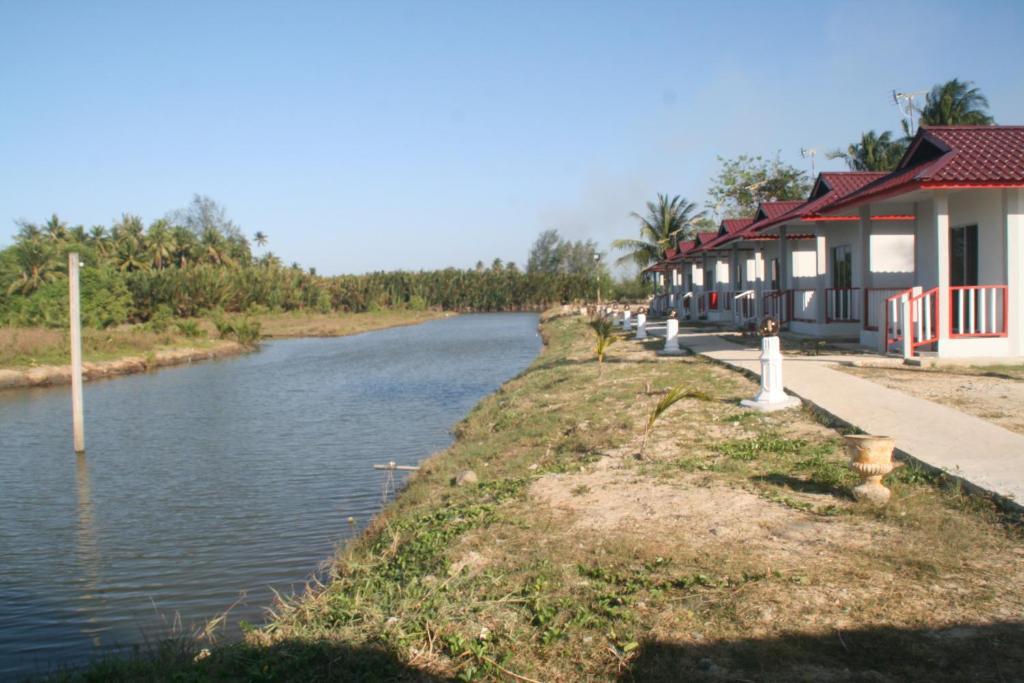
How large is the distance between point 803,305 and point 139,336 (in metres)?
32.0

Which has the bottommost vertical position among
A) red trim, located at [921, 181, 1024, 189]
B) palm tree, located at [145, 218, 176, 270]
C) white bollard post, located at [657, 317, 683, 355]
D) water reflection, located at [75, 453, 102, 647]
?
water reflection, located at [75, 453, 102, 647]

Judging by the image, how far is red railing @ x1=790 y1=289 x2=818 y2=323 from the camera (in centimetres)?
2314

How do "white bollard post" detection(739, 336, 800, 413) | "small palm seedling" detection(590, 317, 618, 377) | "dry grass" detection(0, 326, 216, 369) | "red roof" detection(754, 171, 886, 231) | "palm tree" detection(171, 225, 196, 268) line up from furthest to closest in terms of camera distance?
"palm tree" detection(171, 225, 196, 268) < "dry grass" detection(0, 326, 216, 369) < "red roof" detection(754, 171, 886, 231) < "small palm seedling" detection(590, 317, 618, 377) < "white bollard post" detection(739, 336, 800, 413)

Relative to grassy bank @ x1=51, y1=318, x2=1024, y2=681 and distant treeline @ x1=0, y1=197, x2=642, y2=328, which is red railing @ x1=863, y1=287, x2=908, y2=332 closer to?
grassy bank @ x1=51, y1=318, x2=1024, y2=681

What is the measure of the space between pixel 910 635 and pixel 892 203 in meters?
14.9

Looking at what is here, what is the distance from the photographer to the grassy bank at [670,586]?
4.97 m

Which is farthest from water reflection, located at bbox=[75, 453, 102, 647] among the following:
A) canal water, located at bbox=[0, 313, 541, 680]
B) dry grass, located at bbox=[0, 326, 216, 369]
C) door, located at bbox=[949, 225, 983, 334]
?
dry grass, located at bbox=[0, 326, 216, 369]

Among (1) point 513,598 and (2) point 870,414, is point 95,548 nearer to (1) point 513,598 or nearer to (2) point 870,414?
(1) point 513,598

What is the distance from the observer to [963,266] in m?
16.8

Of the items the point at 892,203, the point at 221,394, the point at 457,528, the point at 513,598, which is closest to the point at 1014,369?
the point at 892,203

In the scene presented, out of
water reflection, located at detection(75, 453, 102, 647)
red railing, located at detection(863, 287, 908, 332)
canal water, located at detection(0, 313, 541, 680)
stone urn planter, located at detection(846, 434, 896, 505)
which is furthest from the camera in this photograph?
red railing, located at detection(863, 287, 908, 332)

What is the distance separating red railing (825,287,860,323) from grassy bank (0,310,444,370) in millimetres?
26689

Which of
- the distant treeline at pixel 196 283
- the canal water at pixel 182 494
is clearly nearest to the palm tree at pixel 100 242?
the distant treeline at pixel 196 283

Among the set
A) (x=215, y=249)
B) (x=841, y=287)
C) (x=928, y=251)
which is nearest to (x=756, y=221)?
(x=841, y=287)
